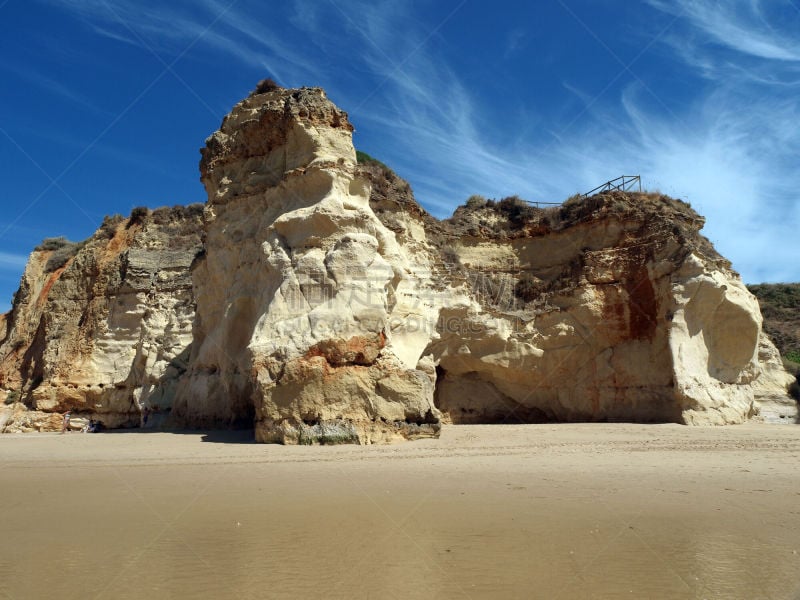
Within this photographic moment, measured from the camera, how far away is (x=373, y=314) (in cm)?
1052

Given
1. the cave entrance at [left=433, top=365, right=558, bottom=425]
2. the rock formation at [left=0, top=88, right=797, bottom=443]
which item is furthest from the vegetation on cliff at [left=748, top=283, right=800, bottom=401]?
the cave entrance at [left=433, top=365, right=558, bottom=425]

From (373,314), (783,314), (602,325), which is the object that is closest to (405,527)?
(373,314)

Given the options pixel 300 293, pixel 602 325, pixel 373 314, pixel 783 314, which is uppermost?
pixel 783 314

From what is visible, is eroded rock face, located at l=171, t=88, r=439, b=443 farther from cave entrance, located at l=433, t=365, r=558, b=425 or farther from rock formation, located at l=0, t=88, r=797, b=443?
cave entrance, located at l=433, t=365, r=558, b=425

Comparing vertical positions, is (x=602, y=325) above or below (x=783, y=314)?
below

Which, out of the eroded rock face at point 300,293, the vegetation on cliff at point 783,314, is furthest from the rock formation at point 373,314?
the vegetation on cliff at point 783,314

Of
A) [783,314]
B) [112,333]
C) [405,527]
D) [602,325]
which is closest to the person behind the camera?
[405,527]

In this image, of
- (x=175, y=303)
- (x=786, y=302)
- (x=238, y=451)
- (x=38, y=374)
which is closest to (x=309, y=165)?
(x=238, y=451)

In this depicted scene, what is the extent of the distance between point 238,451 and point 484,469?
3845 mm

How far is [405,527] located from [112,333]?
18.1 metres

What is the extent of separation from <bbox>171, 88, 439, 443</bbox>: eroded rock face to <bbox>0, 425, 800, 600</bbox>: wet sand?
82.6 inches

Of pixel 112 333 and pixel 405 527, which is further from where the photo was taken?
pixel 112 333

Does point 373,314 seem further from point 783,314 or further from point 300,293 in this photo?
point 783,314

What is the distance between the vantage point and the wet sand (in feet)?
9.98
